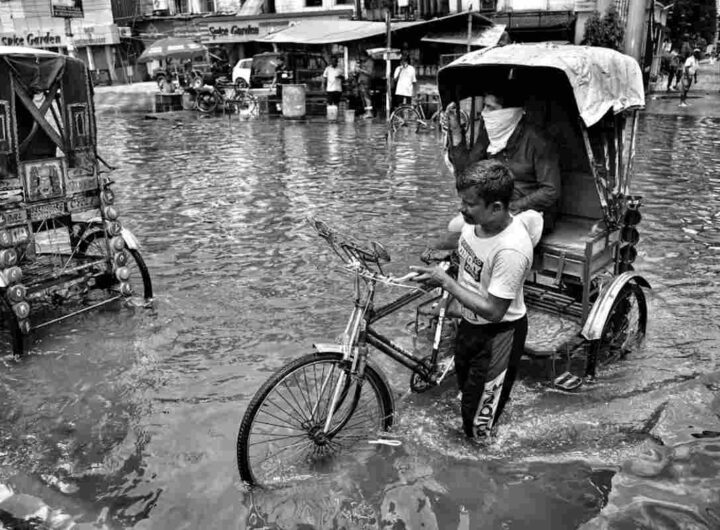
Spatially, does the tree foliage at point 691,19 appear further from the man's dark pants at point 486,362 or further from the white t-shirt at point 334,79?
the man's dark pants at point 486,362

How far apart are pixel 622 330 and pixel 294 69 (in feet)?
72.4

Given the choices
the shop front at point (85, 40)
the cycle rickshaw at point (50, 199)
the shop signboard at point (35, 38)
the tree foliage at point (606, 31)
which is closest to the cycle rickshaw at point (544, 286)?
the cycle rickshaw at point (50, 199)

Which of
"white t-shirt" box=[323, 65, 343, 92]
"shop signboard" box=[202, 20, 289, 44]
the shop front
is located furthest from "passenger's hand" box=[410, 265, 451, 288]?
the shop front

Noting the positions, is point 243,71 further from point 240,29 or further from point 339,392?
point 339,392

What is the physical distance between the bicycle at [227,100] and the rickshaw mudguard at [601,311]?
19746 millimetres

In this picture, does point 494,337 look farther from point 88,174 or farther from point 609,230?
point 88,174

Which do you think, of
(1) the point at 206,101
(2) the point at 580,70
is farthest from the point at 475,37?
(2) the point at 580,70

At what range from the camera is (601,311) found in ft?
14.2

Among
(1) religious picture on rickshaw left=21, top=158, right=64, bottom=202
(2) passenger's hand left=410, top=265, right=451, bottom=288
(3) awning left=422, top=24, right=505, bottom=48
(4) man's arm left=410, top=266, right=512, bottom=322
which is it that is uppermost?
(3) awning left=422, top=24, right=505, bottom=48

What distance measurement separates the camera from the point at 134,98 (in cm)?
3259

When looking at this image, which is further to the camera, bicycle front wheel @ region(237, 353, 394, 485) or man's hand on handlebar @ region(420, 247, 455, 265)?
man's hand on handlebar @ region(420, 247, 455, 265)

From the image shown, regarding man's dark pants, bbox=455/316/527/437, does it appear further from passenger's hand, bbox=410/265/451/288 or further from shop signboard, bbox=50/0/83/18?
shop signboard, bbox=50/0/83/18

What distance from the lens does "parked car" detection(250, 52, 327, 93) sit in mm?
24286

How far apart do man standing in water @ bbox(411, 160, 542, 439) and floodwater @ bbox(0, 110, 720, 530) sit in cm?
48
